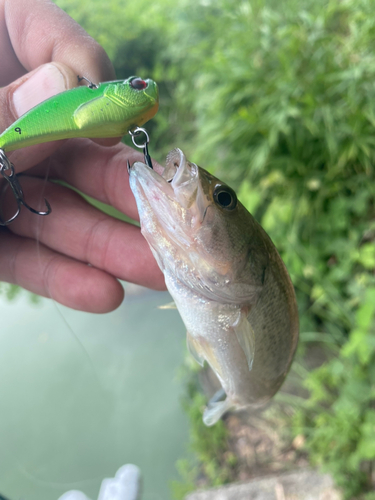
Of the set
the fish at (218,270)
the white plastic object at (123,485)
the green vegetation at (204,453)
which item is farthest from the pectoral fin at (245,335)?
the green vegetation at (204,453)

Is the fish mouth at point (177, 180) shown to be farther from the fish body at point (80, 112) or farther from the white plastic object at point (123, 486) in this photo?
the white plastic object at point (123, 486)

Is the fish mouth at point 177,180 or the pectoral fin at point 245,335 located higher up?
the fish mouth at point 177,180

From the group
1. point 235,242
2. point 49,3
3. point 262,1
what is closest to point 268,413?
point 235,242

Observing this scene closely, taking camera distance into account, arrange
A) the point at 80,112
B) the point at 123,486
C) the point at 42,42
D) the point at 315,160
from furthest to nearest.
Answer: the point at 315,160 < the point at 123,486 < the point at 42,42 < the point at 80,112

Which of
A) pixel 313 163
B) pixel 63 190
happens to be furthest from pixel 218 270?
pixel 313 163

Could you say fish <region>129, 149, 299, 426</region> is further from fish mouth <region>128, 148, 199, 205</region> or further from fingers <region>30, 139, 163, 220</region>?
fingers <region>30, 139, 163, 220</region>

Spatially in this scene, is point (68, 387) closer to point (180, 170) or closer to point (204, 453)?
point (180, 170)

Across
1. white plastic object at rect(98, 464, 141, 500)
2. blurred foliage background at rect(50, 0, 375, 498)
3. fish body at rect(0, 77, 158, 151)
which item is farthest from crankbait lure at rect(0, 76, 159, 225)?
white plastic object at rect(98, 464, 141, 500)
